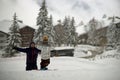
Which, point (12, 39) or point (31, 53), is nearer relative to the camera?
point (31, 53)

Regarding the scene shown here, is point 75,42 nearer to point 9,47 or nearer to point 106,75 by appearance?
point 9,47

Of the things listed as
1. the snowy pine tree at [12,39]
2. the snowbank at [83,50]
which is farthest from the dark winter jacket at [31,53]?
the snowbank at [83,50]

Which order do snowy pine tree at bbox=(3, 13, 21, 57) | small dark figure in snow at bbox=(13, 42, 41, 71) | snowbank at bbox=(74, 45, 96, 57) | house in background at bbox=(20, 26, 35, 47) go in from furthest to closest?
snowbank at bbox=(74, 45, 96, 57)
snowy pine tree at bbox=(3, 13, 21, 57)
house in background at bbox=(20, 26, 35, 47)
small dark figure in snow at bbox=(13, 42, 41, 71)

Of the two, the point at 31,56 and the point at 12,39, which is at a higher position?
the point at 12,39

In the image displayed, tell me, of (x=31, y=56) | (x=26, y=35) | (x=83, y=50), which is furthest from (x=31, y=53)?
(x=83, y=50)

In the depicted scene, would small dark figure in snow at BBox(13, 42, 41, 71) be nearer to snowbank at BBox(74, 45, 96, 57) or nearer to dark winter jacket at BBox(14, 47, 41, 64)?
dark winter jacket at BBox(14, 47, 41, 64)

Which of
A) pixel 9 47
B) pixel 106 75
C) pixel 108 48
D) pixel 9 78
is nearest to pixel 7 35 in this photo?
pixel 9 47

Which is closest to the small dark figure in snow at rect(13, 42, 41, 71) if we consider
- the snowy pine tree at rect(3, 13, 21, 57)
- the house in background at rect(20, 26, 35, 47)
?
the house in background at rect(20, 26, 35, 47)

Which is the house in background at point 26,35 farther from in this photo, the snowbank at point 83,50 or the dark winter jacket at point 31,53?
the snowbank at point 83,50

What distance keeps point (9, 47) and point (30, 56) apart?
2077mm

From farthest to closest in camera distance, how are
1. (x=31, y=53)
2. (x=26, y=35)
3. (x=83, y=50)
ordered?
1. (x=83, y=50)
2. (x=26, y=35)
3. (x=31, y=53)

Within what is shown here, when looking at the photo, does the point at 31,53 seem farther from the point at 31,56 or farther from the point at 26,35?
the point at 26,35

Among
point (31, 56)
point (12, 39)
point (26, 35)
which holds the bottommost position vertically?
point (31, 56)

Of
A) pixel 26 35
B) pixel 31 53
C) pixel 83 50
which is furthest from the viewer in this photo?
pixel 83 50
